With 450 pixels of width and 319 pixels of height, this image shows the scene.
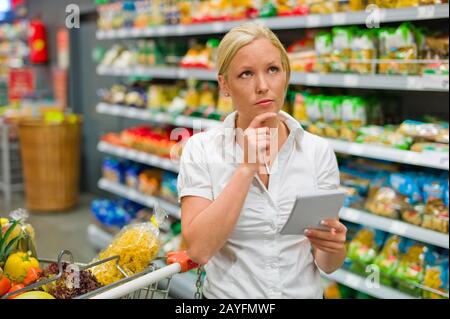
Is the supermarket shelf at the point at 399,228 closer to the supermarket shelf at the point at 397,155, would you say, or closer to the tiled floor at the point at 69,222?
the supermarket shelf at the point at 397,155

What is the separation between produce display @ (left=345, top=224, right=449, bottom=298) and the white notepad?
1484 millimetres

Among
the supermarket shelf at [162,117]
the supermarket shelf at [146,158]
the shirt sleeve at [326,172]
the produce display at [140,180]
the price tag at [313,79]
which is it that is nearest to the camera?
the shirt sleeve at [326,172]

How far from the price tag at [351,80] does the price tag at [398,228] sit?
70 centimetres

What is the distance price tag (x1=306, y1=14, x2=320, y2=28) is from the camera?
2770 mm

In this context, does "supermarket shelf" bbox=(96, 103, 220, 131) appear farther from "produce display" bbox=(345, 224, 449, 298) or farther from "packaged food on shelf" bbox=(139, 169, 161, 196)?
"produce display" bbox=(345, 224, 449, 298)

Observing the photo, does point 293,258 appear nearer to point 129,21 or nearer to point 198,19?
point 198,19

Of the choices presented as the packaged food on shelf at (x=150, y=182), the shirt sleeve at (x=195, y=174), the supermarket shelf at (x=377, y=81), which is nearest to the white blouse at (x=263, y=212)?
the shirt sleeve at (x=195, y=174)

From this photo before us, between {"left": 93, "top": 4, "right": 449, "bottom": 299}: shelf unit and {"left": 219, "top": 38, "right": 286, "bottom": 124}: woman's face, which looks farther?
{"left": 93, "top": 4, "right": 449, "bottom": 299}: shelf unit

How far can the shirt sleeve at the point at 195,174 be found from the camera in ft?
4.39

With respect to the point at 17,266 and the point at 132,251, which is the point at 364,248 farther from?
the point at 17,266

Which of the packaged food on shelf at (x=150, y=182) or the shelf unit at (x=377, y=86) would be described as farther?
the packaged food on shelf at (x=150, y=182)

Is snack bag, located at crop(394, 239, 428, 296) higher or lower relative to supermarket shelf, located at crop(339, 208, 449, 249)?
lower

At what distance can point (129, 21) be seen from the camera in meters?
4.44

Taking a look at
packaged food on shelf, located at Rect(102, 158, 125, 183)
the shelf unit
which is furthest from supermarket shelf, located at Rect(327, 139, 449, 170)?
packaged food on shelf, located at Rect(102, 158, 125, 183)
